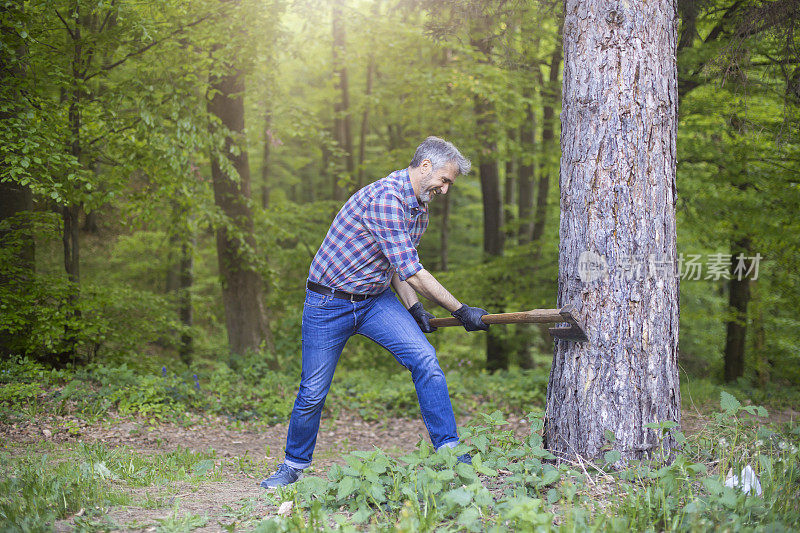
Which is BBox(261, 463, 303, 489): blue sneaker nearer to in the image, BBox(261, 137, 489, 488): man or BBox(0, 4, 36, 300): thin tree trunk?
BBox(261, 137, 489, 488): man

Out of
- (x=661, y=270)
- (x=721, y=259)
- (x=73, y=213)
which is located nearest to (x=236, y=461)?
(x=661, y=270)

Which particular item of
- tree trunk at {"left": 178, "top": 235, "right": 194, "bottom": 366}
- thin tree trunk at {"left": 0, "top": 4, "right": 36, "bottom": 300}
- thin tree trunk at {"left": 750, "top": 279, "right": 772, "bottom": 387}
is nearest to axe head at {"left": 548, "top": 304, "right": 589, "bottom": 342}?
thin tree trunk at {"left": 0, "top": 4, "right": 36, "bottom": 300}

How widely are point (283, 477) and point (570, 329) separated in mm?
2014

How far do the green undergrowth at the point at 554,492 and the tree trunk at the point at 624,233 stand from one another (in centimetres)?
17

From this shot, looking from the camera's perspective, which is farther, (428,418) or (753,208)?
(753,208)

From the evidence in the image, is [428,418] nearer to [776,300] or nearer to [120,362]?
[120,362]

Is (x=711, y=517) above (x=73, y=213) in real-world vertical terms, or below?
below

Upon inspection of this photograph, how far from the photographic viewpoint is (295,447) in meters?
3.79

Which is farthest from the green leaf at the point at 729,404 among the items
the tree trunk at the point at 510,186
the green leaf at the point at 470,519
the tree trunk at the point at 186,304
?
the tree trunk at the point at 186,304

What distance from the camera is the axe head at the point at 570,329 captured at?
3.20 metres

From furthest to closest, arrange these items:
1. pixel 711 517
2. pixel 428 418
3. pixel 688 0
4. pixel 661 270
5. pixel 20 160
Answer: pixel 688 0 → pixel 20 160 → pixel 428 418 → pixel 661 270 → pixel 711 517

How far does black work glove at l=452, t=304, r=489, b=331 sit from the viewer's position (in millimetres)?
3516

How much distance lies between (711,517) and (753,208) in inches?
255

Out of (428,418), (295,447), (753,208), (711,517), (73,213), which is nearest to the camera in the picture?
(711,517)
